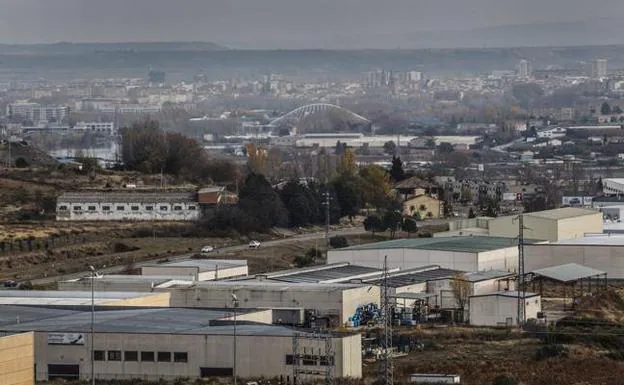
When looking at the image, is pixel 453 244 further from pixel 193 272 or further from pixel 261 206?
pixel 261 206

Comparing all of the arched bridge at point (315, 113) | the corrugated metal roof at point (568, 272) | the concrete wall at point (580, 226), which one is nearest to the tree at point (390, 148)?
the arched bridge at point (315, 113)

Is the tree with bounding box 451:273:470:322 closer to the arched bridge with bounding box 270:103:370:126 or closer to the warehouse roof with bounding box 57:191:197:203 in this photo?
the warehouse roof with bounding box 57:191:197:203

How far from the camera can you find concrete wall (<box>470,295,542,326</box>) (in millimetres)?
22656

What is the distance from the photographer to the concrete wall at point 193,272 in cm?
2561

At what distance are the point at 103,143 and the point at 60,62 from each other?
113m

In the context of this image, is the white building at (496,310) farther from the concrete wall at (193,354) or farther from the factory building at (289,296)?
the concrete wall at (193,354)

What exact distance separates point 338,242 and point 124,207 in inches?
179

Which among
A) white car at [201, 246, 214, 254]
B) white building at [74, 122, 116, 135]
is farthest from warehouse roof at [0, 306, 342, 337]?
white building at [74, 122, 116, 135]

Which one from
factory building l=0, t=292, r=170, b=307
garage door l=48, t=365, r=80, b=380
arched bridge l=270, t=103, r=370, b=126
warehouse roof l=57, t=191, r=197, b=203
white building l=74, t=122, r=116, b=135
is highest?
arched bridge l=270, t=103, r=370, b=126

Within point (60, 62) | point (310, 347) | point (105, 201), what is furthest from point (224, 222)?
point (60, 62)

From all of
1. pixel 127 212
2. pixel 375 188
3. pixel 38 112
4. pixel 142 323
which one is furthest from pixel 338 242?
pixel 38 112

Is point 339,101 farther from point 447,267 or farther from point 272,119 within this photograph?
point 447,267

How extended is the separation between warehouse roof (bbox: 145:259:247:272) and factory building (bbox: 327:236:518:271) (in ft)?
5.12

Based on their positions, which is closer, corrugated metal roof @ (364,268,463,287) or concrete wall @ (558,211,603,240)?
corrugated metal roof @ (364,268,463,287)
